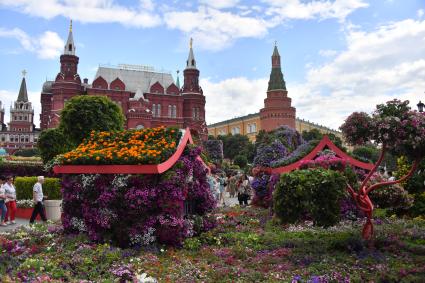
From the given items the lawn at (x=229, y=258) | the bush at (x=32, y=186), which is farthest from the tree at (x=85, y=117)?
the lawn at (x=229, y=258)

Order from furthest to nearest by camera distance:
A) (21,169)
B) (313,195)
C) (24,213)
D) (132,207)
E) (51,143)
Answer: (51,143), (21,169), (24,213), (132,207), (313,195)

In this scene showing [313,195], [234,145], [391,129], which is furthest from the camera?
[234,145]

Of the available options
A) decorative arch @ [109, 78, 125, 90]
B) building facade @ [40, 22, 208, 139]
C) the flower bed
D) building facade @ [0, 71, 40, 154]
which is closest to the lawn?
the flower bed

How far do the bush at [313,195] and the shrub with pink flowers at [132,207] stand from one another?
215 cm

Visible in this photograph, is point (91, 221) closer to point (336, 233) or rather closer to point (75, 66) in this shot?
point (336, 233)

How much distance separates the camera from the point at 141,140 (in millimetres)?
10203

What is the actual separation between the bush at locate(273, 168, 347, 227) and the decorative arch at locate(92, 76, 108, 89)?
224 ft

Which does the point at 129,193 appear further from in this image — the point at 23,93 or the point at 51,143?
the point at 23,93

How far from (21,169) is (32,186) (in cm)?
547

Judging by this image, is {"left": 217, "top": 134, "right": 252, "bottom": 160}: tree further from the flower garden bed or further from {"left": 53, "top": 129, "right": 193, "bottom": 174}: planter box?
{"left": 53, "top": 129, "right": 193, "bottom": 174}: planter box

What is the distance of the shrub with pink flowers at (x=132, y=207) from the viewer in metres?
8.56

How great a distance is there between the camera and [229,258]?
26.2ft

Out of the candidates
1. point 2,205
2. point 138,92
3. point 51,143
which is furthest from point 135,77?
point 2,205

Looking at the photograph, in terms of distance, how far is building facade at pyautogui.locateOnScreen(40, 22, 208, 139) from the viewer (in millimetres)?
68812
